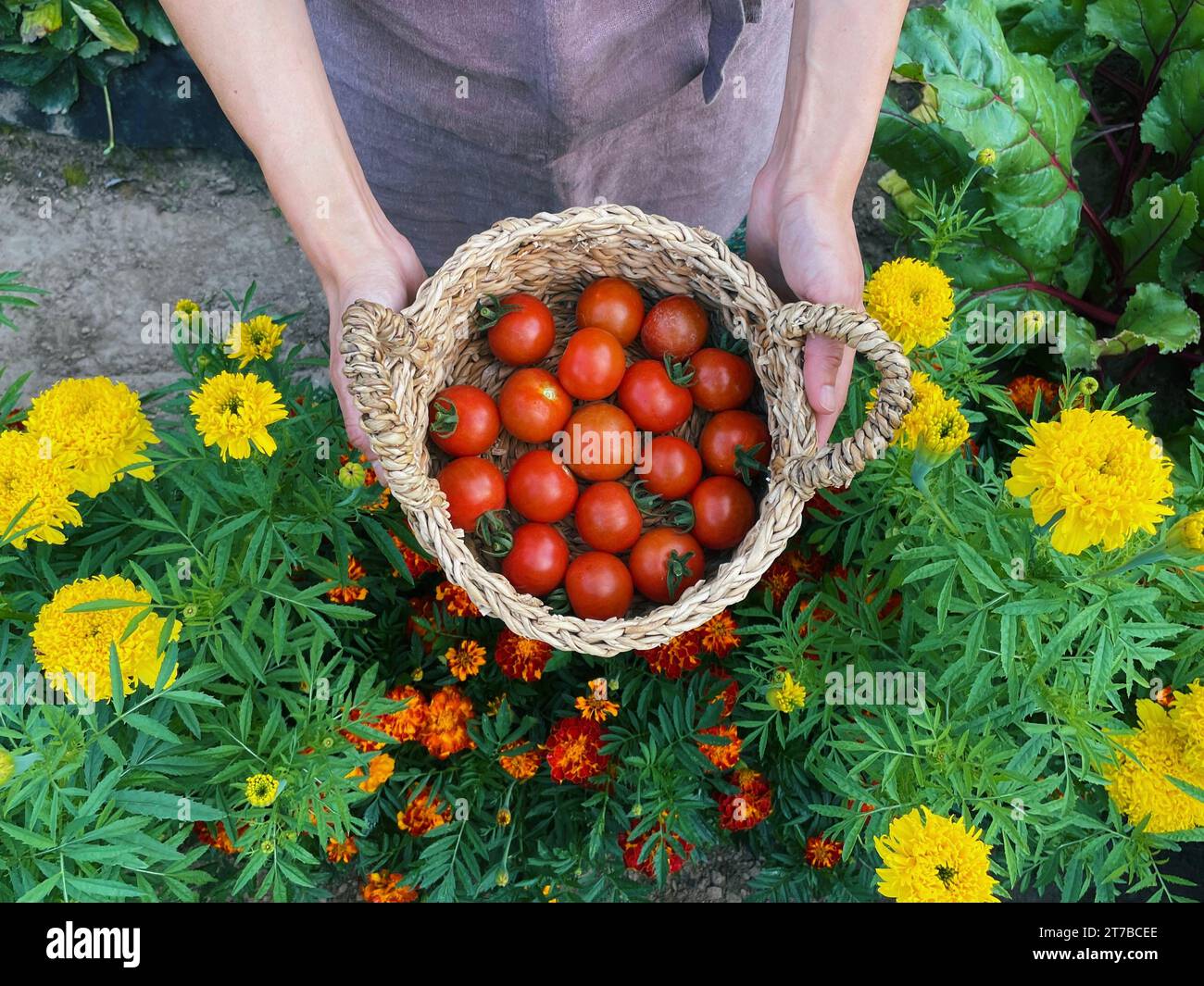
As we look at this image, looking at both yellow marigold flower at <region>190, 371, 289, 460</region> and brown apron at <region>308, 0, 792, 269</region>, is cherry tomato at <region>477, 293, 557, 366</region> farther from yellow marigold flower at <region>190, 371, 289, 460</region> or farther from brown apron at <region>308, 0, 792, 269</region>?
yellow marigold flower at <region>190, 371, 289, 460</region>

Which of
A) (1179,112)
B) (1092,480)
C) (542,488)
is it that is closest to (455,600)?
(542,488)

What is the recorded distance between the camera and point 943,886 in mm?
831

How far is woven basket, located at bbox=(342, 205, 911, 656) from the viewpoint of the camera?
86cm

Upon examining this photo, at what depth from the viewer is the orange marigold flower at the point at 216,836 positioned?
1039 millimetres

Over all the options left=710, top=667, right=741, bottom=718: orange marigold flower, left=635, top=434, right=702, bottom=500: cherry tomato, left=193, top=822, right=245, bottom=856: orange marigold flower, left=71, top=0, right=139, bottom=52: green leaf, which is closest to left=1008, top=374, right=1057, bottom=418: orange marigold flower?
left=635, top=434, right=702, bottom=500: cherry tomato

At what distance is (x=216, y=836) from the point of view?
1.09 m

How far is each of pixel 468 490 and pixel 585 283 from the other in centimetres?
39

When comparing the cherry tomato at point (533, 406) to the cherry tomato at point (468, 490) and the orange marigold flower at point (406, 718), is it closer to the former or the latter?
the cherry tomato at point (468, 490)

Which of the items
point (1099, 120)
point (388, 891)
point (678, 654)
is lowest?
point (388, 891)

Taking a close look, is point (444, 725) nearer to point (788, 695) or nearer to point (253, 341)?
point (788, 695)

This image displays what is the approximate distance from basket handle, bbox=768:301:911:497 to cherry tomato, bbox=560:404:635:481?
0.31 metres
